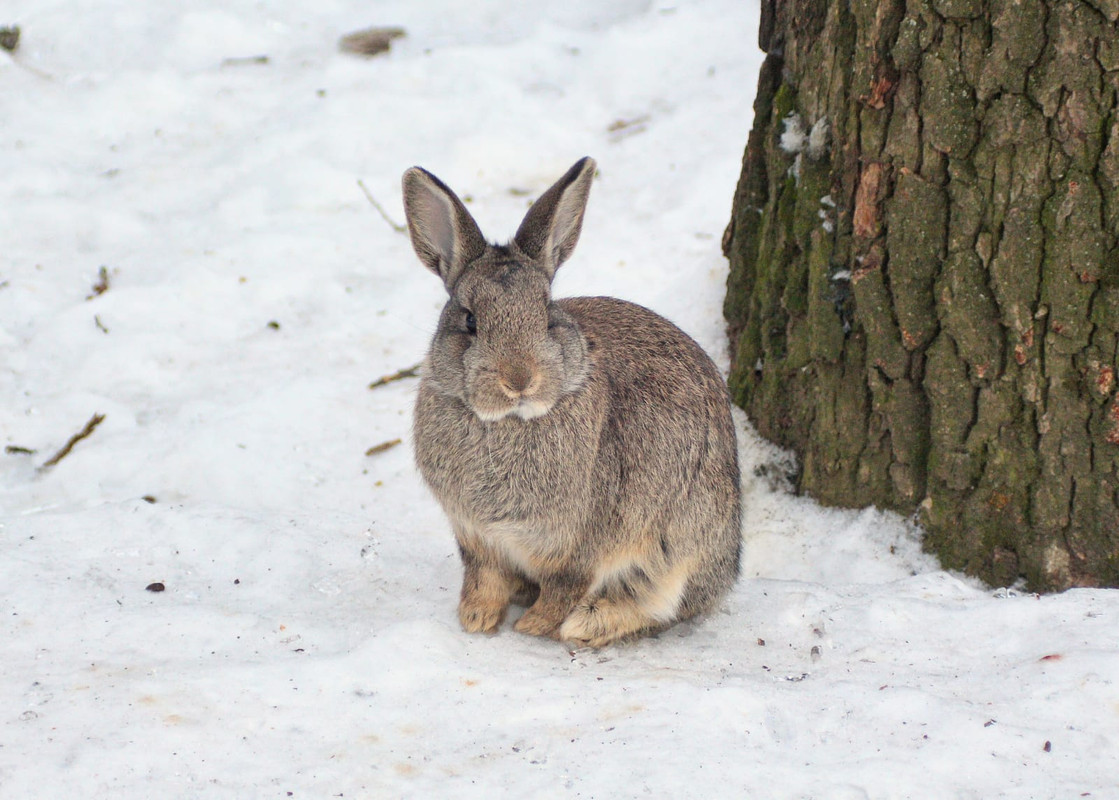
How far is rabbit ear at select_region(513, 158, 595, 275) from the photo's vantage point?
3359 mm

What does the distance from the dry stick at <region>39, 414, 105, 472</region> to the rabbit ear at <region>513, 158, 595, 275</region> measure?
90.8 inches

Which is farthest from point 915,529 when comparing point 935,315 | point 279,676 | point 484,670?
point 279,676

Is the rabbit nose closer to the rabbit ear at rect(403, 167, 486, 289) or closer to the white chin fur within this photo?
the white chin fur

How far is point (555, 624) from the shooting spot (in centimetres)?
349

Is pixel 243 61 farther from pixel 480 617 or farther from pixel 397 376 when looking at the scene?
pixel 480 617

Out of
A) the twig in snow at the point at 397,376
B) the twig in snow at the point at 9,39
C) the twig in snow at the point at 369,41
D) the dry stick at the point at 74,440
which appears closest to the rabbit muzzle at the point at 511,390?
the twig in snow at the point at 397,376

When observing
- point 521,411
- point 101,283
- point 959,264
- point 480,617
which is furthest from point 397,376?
point 959,264

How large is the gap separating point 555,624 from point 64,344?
9.73ft

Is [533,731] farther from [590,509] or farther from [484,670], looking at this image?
[590,509]

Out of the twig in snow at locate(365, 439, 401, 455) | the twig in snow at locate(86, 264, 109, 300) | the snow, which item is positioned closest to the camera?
the snow

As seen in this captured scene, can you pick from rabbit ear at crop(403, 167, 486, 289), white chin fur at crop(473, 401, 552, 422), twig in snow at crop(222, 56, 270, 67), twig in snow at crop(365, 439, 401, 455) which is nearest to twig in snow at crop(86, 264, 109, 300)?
twig in snow at crop(365, 439, 401, 455)

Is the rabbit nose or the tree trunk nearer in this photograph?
the rabbit nose

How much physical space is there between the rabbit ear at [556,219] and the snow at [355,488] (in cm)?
121

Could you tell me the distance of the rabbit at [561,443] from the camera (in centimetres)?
325
